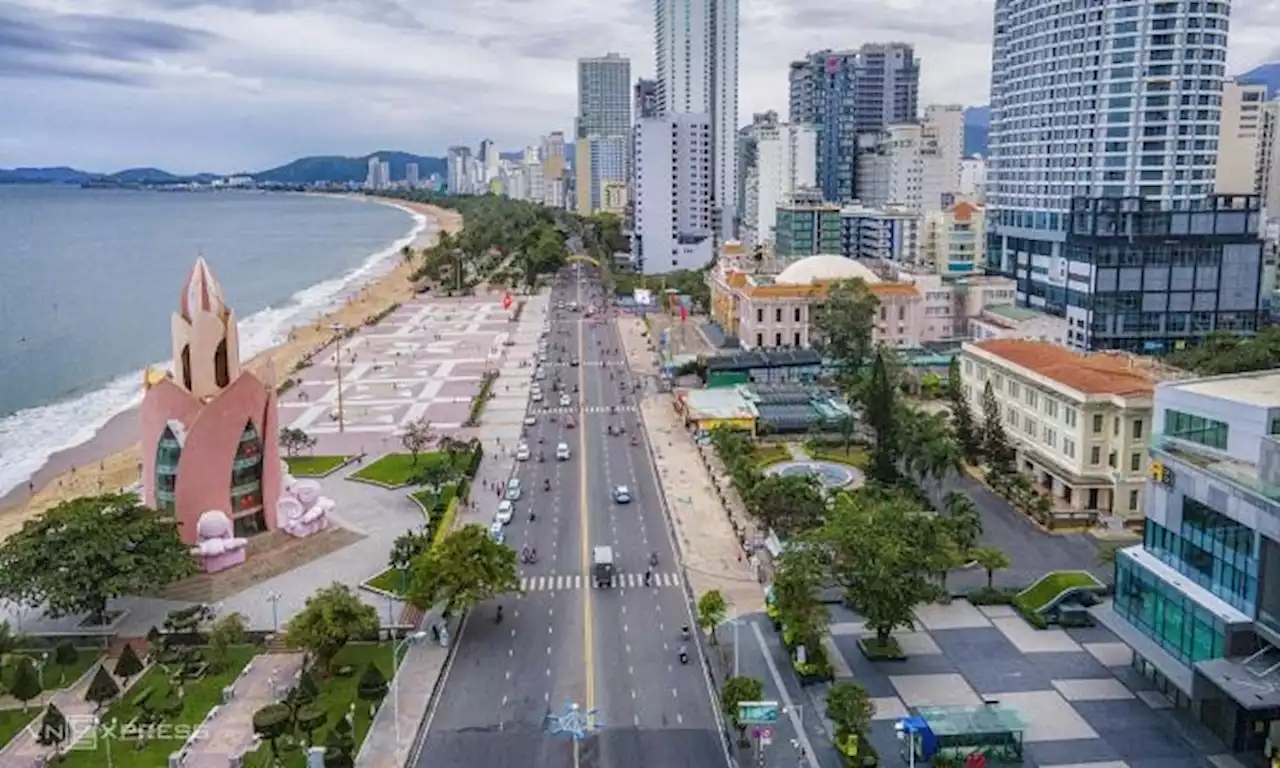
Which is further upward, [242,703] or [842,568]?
[842,568]

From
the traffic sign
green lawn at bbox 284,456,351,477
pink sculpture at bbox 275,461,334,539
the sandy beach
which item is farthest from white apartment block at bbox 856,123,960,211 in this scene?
the traffic sign

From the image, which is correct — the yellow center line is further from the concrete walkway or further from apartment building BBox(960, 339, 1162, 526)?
apartment building BBox(960, 339, 1162, 526)

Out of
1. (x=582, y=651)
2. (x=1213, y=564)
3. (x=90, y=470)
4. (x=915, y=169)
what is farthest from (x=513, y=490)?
(x=915, y=169)

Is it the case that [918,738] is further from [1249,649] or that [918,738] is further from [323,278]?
[323,278]

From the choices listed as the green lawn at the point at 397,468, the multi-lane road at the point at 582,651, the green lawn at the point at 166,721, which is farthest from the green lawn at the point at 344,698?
the green lawn at the point at 397,468

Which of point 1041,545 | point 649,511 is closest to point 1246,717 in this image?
point 1041,545
